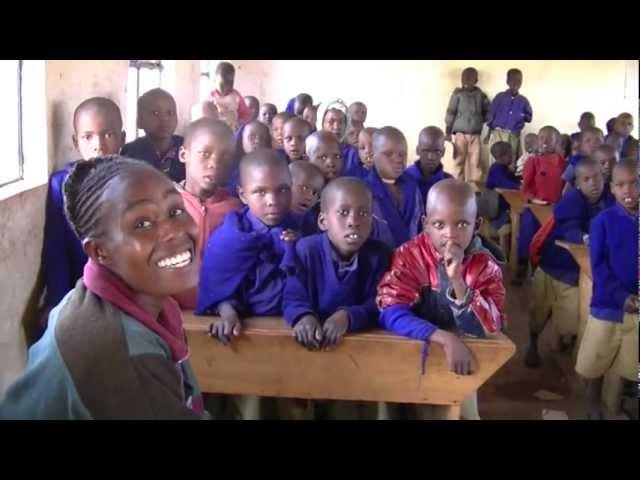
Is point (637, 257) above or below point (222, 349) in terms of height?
above

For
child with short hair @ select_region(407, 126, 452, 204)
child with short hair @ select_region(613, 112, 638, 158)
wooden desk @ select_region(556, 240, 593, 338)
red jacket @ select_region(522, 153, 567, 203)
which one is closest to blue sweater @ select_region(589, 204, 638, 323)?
wooden desk @ select_region(556, 240, 593, 338)

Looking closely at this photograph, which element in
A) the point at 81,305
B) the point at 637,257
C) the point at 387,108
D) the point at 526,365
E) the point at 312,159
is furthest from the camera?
the point at 387,108

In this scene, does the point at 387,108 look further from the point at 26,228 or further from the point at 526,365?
the point at 26,228

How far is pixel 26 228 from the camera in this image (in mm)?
2064

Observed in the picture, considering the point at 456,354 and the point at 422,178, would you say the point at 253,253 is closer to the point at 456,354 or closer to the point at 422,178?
the point at 456,354

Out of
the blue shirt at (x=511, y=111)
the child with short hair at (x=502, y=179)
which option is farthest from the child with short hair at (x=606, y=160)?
the blue shirt at (x=511, y=111)

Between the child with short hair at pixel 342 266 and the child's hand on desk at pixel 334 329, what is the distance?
0.27 ft

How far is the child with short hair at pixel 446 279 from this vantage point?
1.78 meters

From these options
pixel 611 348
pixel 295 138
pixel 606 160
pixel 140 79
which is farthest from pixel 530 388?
pixel 140 79

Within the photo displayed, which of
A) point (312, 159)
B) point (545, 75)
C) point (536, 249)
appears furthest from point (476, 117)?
point (312, 159)

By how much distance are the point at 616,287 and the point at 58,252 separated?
214 cm

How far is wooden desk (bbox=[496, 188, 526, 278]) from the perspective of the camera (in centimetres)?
473

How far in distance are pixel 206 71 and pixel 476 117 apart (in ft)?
11.2

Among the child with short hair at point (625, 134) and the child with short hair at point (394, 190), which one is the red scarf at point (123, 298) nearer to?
the child with short hair at point (394, 190)
